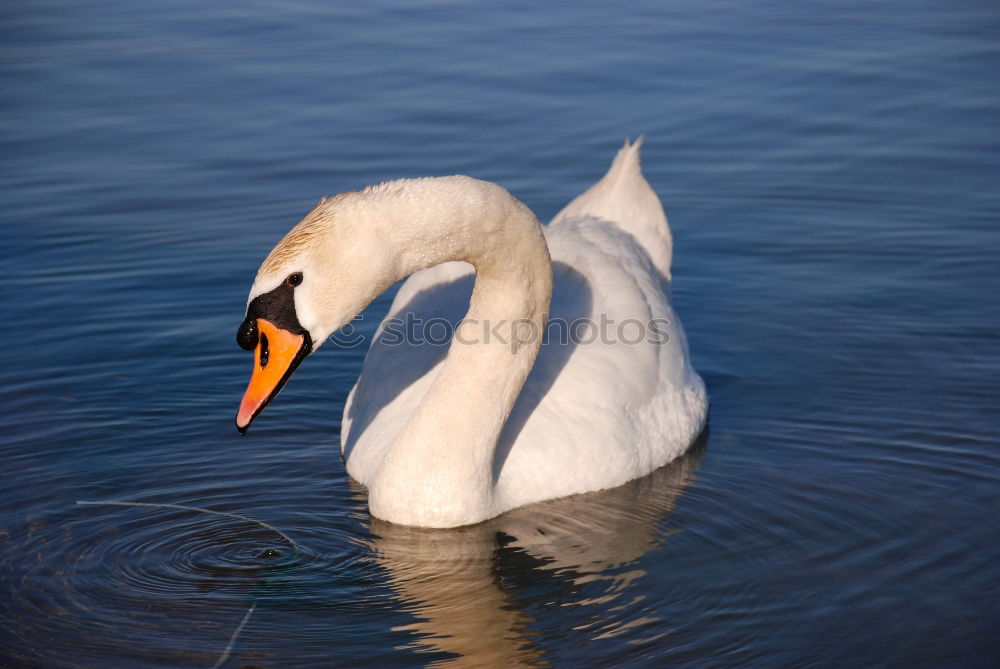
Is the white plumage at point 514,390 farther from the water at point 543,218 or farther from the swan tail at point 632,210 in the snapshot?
the swan tail at point 632,210

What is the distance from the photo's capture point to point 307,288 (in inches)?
253

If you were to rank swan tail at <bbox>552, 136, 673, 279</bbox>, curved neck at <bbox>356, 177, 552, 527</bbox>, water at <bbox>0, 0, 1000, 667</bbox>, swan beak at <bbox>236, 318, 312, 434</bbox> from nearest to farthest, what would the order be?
swan beak at <bbox>236, 318, 312, 434</bbox> < water at <bbox>0, 0, 1000, 667</bbox> < curved neck at <bbox>356, 177, 552, 527</bbox> < swan tail at <bbox>552, 136, 673, 279</bbox>

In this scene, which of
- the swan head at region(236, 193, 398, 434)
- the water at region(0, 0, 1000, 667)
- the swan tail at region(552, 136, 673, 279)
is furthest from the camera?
the swan tail at region(552, 136, 673, 279)

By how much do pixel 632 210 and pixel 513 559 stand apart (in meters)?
3.91

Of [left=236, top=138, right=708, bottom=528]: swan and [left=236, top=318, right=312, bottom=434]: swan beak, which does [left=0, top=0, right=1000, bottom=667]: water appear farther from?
[left=236, top=318, right=312, bottom=434]: swan beak

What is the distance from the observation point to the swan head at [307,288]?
20.9ft

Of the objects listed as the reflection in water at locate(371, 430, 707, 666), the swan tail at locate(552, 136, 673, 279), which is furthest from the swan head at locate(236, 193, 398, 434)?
the swan tail at locate(552, 136, 673, 279)

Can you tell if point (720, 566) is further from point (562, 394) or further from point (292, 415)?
point (292, 415)

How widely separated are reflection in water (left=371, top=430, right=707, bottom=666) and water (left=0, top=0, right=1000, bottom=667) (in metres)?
0.02

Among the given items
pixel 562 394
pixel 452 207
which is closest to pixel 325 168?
pixel 562 394

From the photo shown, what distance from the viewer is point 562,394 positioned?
26.7ft

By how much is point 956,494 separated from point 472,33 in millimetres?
12591

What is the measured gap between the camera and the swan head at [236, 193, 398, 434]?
636 centimetres

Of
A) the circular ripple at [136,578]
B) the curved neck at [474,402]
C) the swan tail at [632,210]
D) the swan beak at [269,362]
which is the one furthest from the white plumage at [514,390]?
the circular ripple at [136,578]
